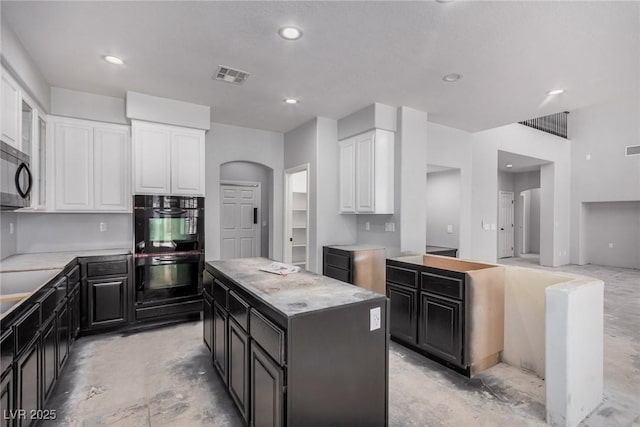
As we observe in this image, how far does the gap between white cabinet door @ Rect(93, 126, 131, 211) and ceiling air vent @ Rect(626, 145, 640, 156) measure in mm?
10368

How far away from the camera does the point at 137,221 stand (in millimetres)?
3820

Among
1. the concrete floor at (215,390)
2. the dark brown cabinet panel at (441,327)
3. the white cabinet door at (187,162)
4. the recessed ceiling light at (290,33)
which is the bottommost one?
the concrete floor at (215,390)

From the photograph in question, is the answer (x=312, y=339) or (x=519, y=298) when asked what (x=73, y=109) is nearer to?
(x=312, y=339)

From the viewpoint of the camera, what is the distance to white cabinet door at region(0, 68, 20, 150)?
2455 mm

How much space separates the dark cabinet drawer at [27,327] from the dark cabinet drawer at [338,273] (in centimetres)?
317

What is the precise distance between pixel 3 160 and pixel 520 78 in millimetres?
4659

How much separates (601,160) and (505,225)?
2.86m

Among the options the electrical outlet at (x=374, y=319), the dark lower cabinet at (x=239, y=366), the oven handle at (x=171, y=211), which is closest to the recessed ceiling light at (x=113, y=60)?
the oven handle at (x=171, y=211)

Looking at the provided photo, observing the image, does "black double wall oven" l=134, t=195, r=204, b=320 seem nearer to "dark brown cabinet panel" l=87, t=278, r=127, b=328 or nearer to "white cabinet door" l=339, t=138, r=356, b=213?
"dark brown cabinet panel" l=87, t=278, r=127, b=328

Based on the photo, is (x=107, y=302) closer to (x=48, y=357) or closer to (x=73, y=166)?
(x=48, y=357)

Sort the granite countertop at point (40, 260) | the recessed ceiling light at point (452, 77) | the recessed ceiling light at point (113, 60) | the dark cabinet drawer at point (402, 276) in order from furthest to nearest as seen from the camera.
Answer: the recessed ceiling light at point (452, 77) → the dark cabinet drawer at point (402, 276) → the recessed ceiling light at point (113, 60) → the granite countertop at point (40, 260)

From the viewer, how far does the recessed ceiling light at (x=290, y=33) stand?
2537mm

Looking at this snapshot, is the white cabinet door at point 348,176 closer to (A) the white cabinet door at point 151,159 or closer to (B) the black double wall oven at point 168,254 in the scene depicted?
(B) the black double wall oven at point 168,254

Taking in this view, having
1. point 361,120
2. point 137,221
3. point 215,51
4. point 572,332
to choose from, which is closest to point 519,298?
point 572,332
